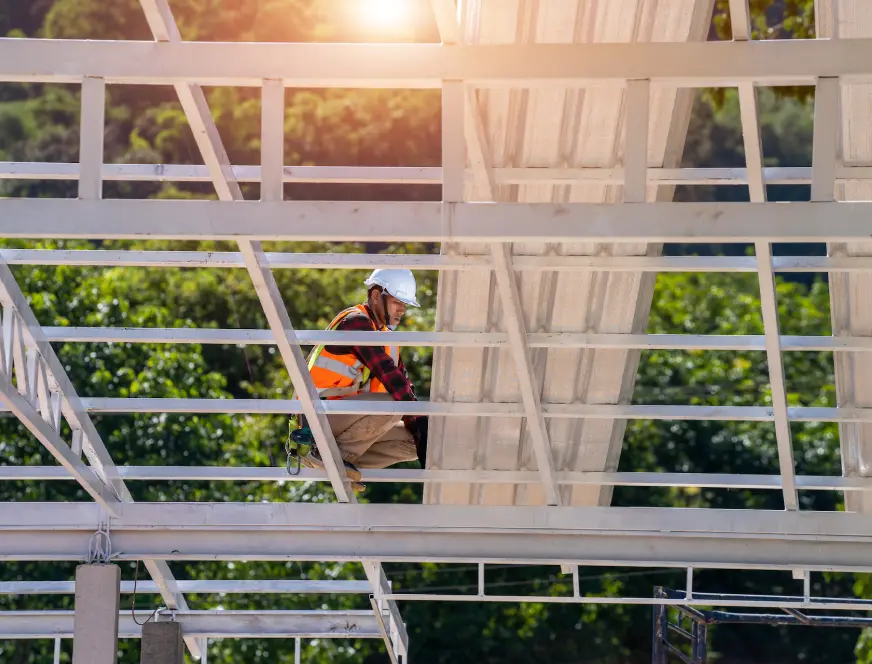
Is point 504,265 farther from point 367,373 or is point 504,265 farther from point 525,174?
point 367,373

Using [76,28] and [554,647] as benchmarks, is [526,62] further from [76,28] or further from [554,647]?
[76,28]

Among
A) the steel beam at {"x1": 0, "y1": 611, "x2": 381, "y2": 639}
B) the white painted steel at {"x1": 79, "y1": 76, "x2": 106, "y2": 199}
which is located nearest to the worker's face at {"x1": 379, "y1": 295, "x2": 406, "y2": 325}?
the white painted steel at {"x1": 79, "y1": 76, "x2": 106, "y2": 199}

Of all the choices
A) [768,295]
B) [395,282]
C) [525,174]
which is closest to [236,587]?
[395,282]

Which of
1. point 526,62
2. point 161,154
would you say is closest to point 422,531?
point 526,62

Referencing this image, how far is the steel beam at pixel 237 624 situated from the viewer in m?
10.3

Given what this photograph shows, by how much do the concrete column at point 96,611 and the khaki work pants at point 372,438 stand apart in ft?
5.23

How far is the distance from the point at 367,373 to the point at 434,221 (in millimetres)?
2712

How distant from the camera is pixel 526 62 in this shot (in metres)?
5.67

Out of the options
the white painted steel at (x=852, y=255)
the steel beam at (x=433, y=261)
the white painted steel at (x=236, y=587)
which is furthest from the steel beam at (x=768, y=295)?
the white painted steel at (x=236, y=587)

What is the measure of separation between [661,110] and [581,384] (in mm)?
1855

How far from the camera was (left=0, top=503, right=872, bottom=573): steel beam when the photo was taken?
8.31 meters

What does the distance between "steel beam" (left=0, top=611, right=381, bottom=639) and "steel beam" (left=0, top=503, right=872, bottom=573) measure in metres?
1.81

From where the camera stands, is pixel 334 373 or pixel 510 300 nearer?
pixel 510 300

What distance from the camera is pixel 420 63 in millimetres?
5703
